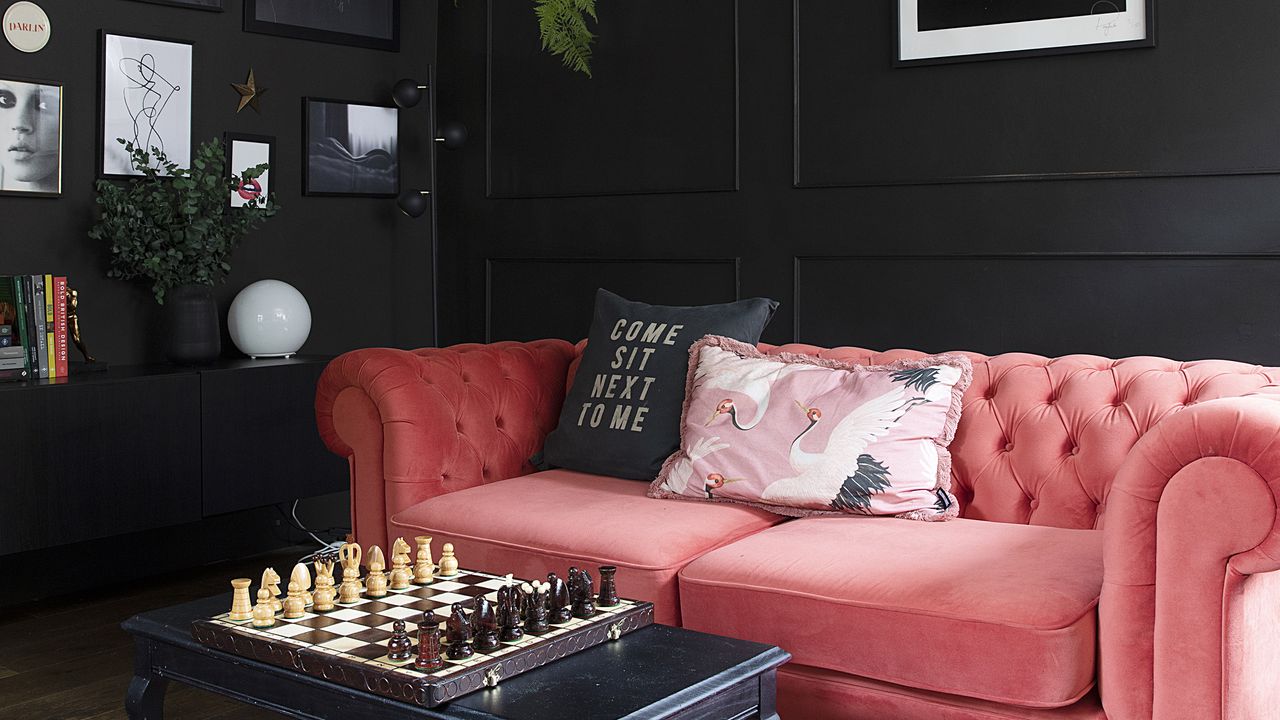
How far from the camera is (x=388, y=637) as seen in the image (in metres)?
→ 1.81

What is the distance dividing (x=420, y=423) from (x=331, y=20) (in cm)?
212

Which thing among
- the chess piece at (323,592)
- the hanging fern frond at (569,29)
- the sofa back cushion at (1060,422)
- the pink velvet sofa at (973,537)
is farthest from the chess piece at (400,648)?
the hanging fern frond at (569,29)

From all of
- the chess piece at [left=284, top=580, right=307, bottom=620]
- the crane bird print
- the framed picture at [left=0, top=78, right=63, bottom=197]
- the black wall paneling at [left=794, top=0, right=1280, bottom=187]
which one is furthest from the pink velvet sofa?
the framed picture at [left=0, top=78, right=63, bottom=197]

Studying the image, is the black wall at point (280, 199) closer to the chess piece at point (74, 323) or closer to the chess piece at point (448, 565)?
the chess piece at point (74, 323)

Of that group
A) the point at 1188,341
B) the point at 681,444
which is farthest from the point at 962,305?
the point at 681,444

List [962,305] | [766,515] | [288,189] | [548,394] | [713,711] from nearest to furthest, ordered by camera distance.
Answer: [713,711], [766,515], [548,394], [962,305], [288,189]

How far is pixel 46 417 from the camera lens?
3359 mm

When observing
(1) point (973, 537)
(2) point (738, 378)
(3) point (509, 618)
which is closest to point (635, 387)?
(2) point (738, 378)

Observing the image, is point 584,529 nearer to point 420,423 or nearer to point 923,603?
point 420,423

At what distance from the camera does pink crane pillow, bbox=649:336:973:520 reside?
259 centimetres

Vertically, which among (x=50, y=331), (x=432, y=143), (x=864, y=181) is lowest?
(x=50, y=331)

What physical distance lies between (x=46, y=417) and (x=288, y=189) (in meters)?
1.32

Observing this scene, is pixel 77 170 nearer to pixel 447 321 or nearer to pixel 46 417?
pixel 46 417

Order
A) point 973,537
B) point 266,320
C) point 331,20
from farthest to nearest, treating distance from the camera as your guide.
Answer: point 331,20 < point 266,320 < point 973,537
